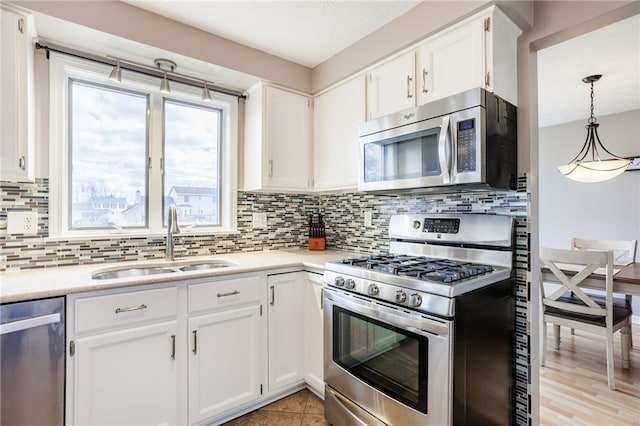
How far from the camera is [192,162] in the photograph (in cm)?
242

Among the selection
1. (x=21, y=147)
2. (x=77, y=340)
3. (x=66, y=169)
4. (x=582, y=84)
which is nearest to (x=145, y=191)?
(x=66, y=169)

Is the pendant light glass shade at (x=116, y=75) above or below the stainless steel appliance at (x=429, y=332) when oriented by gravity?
above

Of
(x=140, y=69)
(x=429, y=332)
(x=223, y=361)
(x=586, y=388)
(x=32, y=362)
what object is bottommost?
(x=586, y=388)

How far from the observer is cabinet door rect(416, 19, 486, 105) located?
1.56 meters

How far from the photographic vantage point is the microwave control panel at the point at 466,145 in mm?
1473

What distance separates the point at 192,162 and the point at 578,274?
3.01m

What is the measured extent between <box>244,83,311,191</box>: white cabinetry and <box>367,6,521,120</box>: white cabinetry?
79 centimetres

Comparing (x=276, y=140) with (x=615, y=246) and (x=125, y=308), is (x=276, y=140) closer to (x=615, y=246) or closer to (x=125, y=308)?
(x=125, y=308)

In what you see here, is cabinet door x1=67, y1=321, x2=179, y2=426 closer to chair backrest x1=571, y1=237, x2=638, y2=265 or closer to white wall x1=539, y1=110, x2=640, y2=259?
chair backrest x1=571, y1=237, x2=638, y2=265

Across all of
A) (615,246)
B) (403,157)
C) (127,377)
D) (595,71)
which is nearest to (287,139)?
(403,157)

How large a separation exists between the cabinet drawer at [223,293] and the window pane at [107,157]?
832 mm

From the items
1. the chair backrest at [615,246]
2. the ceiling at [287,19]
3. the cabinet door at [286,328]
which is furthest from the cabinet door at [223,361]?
the chair backrest at [615,246]

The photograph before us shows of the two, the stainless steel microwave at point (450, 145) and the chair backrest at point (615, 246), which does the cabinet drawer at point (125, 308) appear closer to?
the stainless steel microwave at point (450, 145)

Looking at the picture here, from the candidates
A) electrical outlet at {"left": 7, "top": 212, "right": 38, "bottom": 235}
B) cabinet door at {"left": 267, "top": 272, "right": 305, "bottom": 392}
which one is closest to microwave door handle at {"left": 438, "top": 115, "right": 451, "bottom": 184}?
cabinet door at {"left": 267, "top": 272, "right": 305, "bottom": 392}
